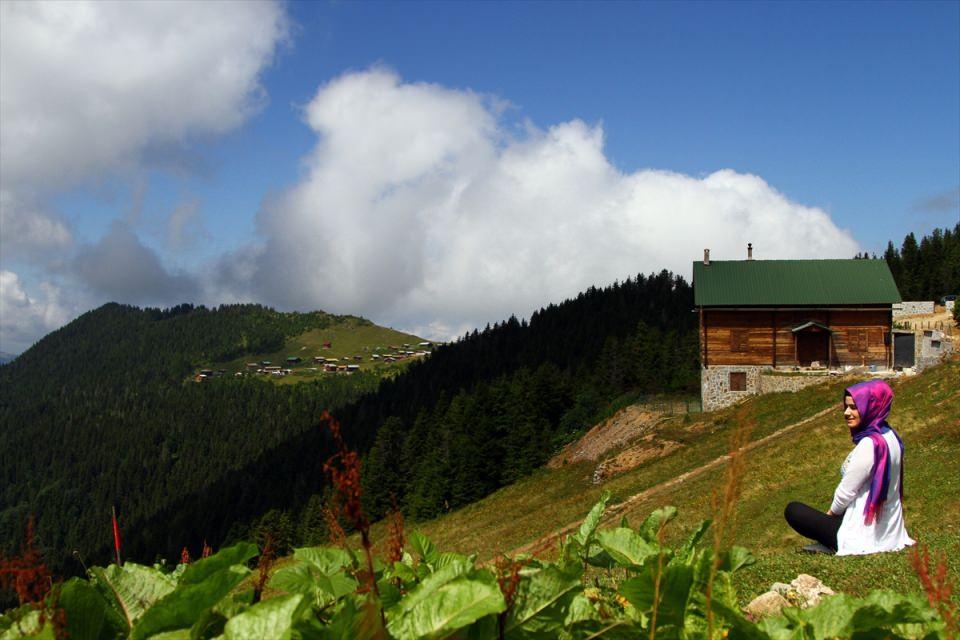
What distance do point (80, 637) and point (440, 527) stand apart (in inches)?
1700

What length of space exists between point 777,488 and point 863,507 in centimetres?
1600

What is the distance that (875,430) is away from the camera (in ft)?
23.0

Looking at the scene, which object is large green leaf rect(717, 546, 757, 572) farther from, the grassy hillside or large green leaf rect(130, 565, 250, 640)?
large green leaf rect(130, 565, 250, 640)

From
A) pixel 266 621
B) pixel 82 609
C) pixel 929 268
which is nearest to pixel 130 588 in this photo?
pixel 82 609

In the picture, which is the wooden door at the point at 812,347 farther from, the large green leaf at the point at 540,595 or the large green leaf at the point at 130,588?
the large green leaf at the point at 130,588

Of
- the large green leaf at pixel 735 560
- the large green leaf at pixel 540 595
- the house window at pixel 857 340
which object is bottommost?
the large green leaf at pixel 735 560

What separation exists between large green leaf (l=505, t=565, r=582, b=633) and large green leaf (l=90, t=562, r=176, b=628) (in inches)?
34.9

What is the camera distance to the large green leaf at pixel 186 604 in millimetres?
1429

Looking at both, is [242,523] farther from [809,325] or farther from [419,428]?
[809,325]

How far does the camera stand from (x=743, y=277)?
43906 mm

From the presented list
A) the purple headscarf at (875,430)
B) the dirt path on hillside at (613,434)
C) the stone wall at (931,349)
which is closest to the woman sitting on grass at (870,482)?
the purple headscarf at (875,430)

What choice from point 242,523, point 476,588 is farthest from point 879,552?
point 242,523

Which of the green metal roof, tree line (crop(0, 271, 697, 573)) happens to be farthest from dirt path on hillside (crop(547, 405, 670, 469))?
the green metal roof

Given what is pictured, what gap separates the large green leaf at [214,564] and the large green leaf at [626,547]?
3.79ft
